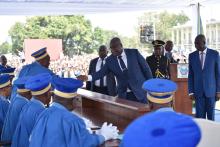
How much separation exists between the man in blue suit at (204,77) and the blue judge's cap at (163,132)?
4398mm

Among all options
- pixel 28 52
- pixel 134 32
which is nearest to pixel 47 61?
pixel 28 52

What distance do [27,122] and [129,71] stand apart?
6.80 ft

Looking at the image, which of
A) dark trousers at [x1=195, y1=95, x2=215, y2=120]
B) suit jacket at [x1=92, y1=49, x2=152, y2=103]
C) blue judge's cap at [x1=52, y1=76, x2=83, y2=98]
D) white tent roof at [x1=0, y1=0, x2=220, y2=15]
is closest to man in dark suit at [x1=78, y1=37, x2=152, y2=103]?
suit jacket at [x1=92, y1=49, x2=152, y2=103]

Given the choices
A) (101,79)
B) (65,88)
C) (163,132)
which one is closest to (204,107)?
(101,79)

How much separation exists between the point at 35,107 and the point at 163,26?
26.5 m

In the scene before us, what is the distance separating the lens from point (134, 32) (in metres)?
26.0

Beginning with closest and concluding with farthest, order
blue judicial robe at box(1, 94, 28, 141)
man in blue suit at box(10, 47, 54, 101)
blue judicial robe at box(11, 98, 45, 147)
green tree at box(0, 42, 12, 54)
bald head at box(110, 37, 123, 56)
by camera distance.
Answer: blue judicial robe at box(11, 98, 45, 147) < blue judicial robe at box(1, 94, 28, 141) < bald head at box(110, 37, 123, 56) < man in blue suit at box(10, 47, 54, 101) < green tree at box(0, 42, 12, 54)

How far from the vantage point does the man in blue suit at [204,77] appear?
5371 mm

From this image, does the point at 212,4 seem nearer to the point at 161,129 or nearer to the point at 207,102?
the point at 207,102

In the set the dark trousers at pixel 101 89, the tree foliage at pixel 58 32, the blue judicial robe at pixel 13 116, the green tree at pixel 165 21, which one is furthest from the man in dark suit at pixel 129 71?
the green tree at pixel 165 21

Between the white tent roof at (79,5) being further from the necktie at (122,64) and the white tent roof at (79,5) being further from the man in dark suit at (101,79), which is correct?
the necktie at (122,64)

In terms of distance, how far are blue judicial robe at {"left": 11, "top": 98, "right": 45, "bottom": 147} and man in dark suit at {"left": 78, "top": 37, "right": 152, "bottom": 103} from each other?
195 cm

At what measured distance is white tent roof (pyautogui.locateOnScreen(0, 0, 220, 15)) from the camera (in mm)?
7854

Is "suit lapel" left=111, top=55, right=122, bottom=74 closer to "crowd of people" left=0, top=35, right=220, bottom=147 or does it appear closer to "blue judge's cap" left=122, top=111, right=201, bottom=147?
"crowd of people" left=0, top=35, right=220, bottom=147
